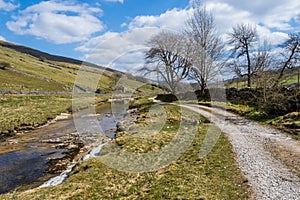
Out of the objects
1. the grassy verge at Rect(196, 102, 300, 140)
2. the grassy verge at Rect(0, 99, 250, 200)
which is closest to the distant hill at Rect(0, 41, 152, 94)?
the grassy verge at Rect(196, 102, 300, 140)

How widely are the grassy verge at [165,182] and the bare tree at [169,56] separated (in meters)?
23.6

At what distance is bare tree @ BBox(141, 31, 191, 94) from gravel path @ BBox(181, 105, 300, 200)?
17856mm

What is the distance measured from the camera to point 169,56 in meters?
35.1

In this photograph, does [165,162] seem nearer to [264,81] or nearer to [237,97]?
[264,81]

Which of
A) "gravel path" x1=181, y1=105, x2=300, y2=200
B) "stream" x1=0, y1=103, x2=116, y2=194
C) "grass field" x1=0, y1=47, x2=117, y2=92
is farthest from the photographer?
"grass field" x1=0, y1=47, x2=117, y2=92

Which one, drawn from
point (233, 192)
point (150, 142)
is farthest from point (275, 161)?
point (150, 142)

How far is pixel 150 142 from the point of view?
14523 mm

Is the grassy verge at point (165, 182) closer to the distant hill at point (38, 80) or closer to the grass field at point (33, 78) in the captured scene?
the distant hill at point (38, 80)

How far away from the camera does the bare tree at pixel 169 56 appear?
33.2 metres

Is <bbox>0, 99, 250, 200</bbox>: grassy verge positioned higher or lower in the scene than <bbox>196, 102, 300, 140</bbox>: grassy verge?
lower

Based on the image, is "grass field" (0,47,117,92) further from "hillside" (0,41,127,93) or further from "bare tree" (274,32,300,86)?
"bare tree" (274,32,300,86)

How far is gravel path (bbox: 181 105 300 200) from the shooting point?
7.59 m

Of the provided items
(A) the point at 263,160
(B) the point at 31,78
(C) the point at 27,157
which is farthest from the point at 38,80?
(A) the point at 263,160

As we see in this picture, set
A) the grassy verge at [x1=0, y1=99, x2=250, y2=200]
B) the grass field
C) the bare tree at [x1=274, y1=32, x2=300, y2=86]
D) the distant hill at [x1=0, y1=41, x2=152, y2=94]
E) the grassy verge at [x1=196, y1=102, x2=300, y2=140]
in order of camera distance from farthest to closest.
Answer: the grass field → the distant hill at [x1=0, y1=41, x2=152, y2=94] → the bare tree at [x1=274, y1=32, x2=300, y2=86] → the grassy verge at [x1=196, y1=102, x2=300, y2=140] → the grassy verge at [x1=0, y1=99, x2=250, y2=200]
